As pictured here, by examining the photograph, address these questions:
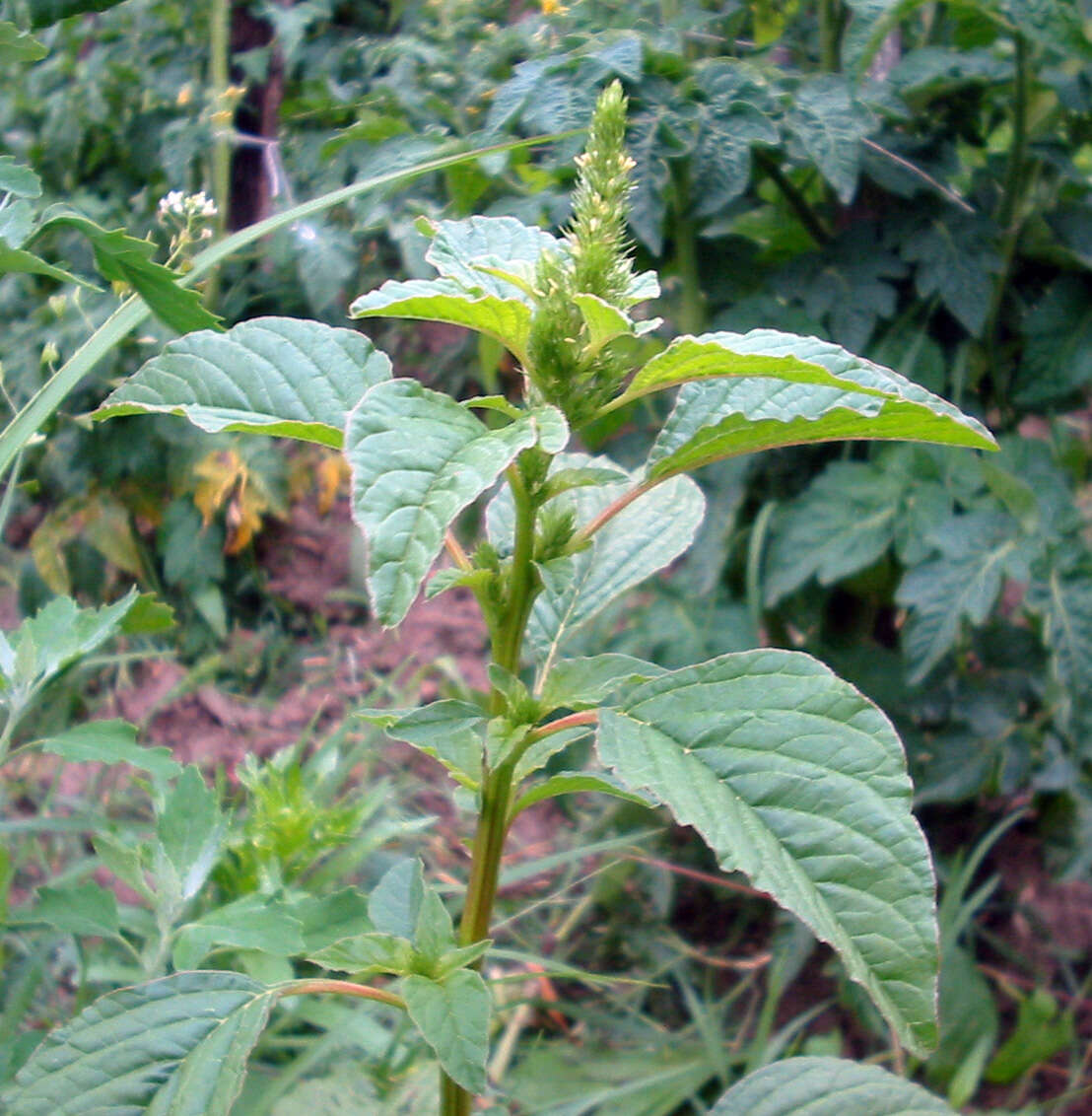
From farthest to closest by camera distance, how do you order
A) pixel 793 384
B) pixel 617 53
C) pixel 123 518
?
pixel 123 518, pixel 617 53, pixel 793 384

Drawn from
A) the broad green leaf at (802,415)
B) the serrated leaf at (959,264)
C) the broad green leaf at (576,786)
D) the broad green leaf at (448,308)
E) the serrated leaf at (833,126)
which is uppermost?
the broad green leaf at (448,308)

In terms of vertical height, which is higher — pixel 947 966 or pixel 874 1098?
pixel 874 1098

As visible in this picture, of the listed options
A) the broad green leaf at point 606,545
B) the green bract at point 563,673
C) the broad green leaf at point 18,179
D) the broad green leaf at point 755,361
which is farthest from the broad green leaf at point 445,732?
the broad green leaf at point 18,179

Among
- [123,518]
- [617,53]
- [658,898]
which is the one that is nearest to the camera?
[617,53]

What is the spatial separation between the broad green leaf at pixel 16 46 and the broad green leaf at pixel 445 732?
538 millimetres

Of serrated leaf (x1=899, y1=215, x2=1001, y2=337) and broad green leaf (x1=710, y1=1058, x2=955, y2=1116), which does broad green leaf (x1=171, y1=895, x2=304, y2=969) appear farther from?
serrated leaf (x1=899, y1=215, x2=1001, y2=337)

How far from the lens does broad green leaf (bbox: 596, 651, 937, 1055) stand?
467 millimetres

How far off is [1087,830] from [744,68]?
1012 mm

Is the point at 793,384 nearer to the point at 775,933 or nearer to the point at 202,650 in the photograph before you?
the point at 775,933

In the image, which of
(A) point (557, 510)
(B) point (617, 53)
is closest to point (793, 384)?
(A) point (557, 510)

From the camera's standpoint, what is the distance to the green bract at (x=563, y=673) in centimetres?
47

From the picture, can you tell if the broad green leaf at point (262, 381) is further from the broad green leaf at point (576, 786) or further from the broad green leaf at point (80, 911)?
the broad green leaf at point (80, 911)

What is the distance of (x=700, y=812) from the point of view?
47 centimetres

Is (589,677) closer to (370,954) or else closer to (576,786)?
(576,786)
